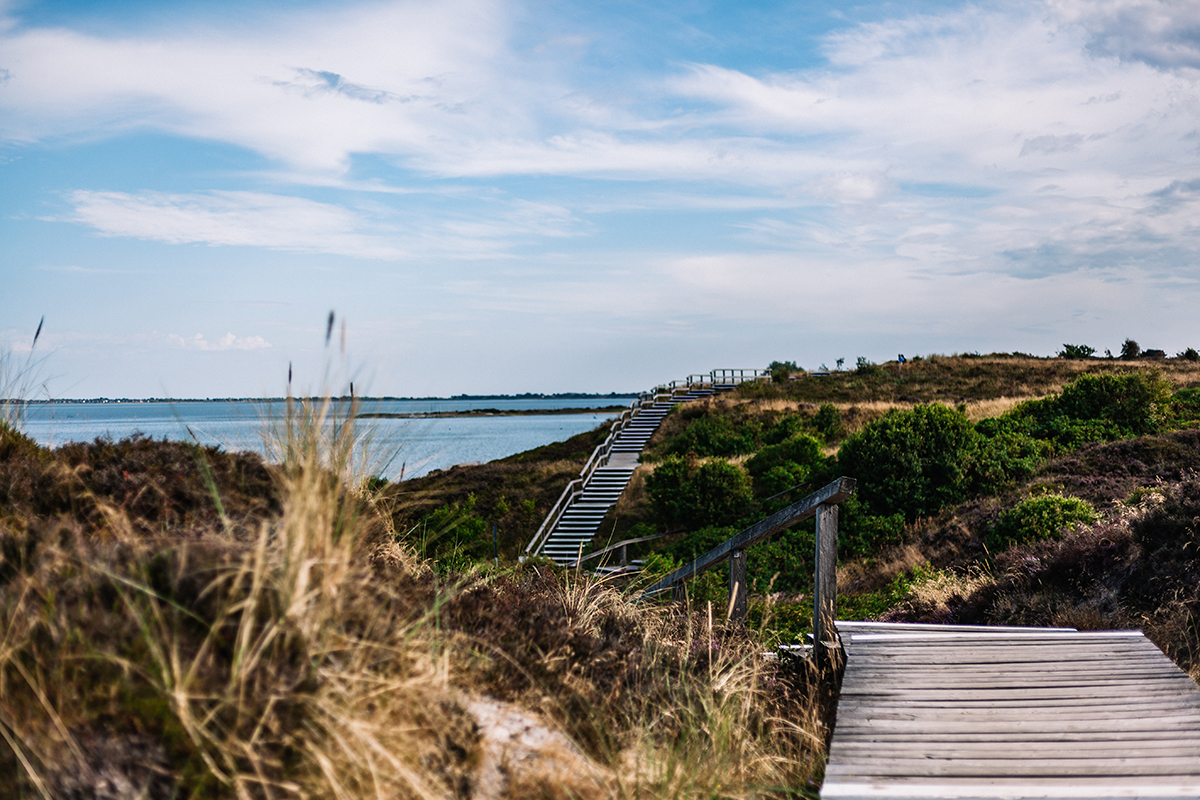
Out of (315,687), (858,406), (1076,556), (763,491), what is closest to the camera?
(315,687)

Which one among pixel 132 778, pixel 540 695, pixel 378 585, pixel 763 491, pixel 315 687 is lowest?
pixel 763 491

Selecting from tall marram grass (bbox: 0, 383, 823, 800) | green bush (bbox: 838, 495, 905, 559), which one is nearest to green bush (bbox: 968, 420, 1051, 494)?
green bush (bbox: 838, 495, 905, 559)

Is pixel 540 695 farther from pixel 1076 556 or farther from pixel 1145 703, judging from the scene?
pixel 1076 556

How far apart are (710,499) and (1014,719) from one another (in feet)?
57.9

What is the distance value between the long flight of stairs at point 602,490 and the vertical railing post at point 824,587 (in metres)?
12.9

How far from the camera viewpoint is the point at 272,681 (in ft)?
7.25

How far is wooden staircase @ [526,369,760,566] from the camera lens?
25.0 m

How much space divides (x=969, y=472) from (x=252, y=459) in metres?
17.3

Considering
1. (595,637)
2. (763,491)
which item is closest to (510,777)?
(595,637)

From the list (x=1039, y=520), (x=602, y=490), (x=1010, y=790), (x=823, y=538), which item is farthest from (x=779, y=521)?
(x=602, y=490)

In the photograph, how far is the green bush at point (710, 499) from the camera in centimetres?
2139

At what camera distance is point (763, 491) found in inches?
900

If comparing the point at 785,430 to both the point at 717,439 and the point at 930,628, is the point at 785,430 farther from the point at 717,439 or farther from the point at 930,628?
the point at 930,628

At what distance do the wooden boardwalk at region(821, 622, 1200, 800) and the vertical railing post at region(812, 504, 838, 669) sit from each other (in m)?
0.18
